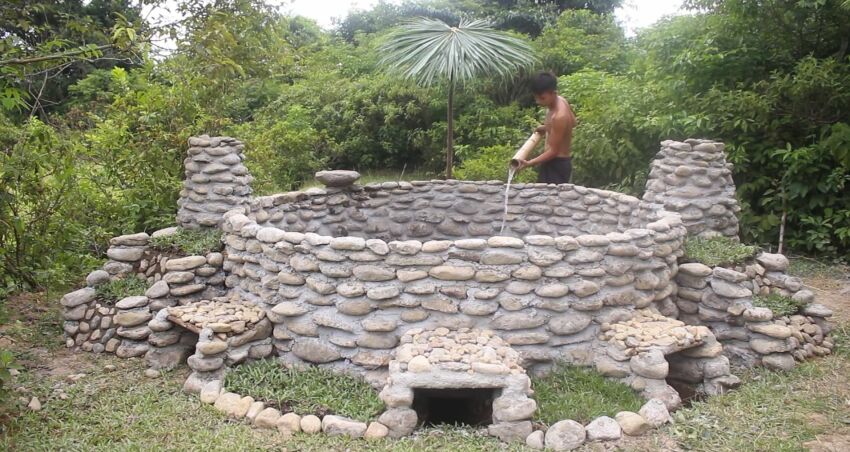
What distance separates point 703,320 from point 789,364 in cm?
70

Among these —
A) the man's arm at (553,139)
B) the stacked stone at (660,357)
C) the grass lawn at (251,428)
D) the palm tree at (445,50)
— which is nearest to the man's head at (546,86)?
the man's arm at (553,139)

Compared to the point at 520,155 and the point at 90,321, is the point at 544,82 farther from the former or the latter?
the point at 90,321

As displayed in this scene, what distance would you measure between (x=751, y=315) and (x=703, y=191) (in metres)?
1.54

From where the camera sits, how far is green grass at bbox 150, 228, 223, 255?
17.6ft

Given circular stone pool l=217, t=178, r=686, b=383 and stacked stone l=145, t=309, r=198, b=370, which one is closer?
circular stone pool l=217, t=178, r=686, b=383

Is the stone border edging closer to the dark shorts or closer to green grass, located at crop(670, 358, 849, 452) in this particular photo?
green grass, located at crop(670, 358, 849, 452)

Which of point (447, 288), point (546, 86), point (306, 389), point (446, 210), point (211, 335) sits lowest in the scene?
point (306, 389)

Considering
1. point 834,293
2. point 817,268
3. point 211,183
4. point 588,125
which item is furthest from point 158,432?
point 817,268

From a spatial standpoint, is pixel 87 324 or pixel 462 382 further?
pixel 87 324

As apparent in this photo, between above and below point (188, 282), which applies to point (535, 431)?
below

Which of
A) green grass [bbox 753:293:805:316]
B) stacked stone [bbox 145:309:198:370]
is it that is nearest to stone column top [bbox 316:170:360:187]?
stacked stone [bbox 145:309:198:370]

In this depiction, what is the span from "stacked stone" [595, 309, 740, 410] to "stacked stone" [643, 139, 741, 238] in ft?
5.54

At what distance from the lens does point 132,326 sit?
16.4ft

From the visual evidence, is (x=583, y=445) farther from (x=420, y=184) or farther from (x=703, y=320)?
(x=420, y=184)
